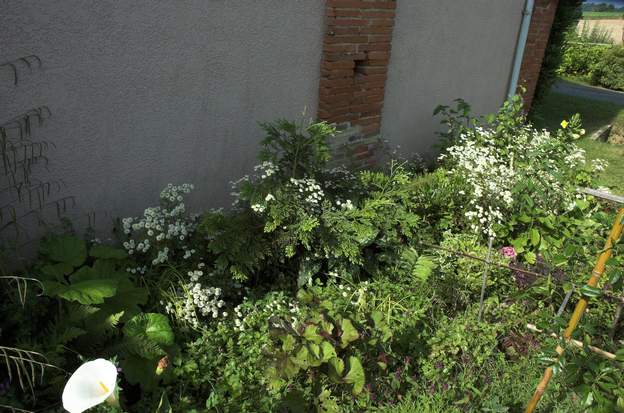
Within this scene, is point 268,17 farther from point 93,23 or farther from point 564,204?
point 564,204

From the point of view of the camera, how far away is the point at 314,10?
13.2 ft

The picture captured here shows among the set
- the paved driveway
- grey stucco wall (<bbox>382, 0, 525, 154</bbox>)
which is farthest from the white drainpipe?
the paved driveway

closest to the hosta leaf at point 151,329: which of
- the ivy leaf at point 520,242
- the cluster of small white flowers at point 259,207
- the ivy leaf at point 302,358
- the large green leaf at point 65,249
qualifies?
the large green leaf at point 65,249

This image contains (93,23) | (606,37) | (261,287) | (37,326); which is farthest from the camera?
(606,37)

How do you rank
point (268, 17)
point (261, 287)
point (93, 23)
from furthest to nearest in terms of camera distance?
point (268, 17) < point (261, 287) < point (93, 23)

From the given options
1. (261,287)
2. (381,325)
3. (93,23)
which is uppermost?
(93,23)

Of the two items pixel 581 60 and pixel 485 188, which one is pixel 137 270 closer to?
pixel 485 188

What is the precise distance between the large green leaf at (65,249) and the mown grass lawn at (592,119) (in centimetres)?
521

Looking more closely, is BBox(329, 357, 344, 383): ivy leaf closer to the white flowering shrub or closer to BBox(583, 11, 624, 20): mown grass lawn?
the white flowering shrub

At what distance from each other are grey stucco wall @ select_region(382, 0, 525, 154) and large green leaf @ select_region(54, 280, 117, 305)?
11.7ft

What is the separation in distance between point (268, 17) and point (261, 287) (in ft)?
6.54

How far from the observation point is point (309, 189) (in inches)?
121

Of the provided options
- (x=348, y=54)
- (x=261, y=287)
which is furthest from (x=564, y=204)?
(x=261, y=287)

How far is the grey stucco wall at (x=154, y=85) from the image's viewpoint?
2725 millimetres
